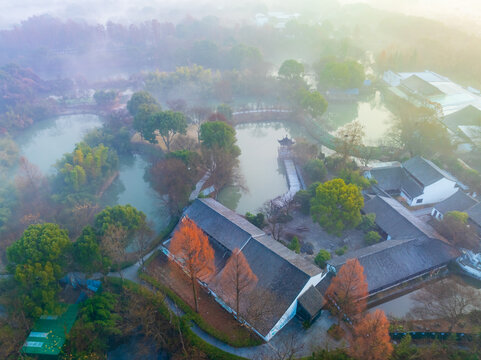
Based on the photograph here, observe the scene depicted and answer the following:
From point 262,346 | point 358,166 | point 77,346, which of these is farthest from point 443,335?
point 77,346

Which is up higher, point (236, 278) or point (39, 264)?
point (236, 278)

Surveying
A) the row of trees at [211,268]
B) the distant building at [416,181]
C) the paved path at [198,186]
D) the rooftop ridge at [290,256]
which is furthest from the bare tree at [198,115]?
the row of trees at [211,268]

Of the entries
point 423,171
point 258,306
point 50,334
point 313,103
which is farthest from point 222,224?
point 313,103

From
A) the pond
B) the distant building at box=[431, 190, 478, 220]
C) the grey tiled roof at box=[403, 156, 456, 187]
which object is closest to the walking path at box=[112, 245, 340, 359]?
the pond

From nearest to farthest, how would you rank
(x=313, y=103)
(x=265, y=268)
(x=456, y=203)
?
(x=265, y=268), (x=456, y=203), (x=313, y=103)

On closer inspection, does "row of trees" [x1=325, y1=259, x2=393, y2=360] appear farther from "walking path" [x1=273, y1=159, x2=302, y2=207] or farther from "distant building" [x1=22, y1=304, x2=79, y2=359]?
"distant building" [x1=22, y1=304, x2=79, y2=359]

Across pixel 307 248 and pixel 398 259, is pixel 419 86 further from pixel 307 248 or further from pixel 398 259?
pixel 307 248

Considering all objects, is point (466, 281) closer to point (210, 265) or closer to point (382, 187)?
point (382, 187)

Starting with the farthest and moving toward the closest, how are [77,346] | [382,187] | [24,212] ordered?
[382,187], [24,212], [77,346]
